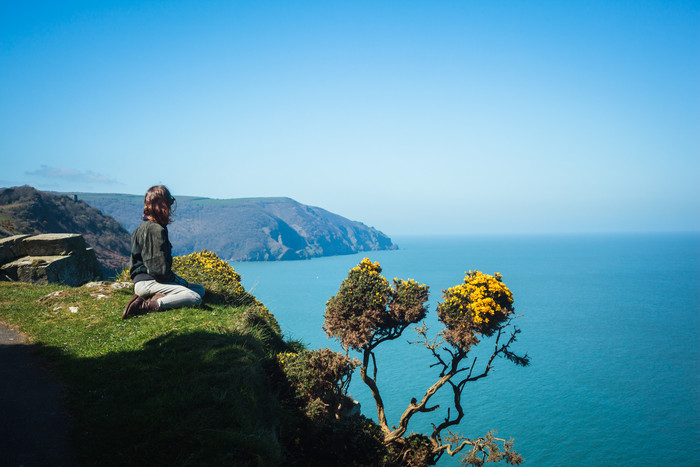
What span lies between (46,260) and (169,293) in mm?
8650

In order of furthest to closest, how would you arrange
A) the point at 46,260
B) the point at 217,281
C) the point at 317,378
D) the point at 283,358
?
1. the point at 46,260
2. the point at 217,281
3. the point at 283,358
4. the point at 317,378

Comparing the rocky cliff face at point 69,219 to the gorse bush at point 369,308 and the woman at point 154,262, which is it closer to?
the gorse bush at point 369,308

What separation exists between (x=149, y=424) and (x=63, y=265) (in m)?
12.8

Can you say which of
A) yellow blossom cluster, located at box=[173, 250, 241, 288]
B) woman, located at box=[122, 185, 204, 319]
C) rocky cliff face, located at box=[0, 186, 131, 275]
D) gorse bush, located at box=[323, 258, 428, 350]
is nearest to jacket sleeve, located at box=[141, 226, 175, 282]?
woman, located at box=[122, 185, 204, 319]

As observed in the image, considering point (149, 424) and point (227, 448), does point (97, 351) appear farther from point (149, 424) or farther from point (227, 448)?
point (227, 448)

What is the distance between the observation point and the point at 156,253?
26.2 feet

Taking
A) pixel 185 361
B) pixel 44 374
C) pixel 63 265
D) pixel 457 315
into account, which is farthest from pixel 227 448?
pixel 63 265

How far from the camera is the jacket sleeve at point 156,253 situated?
26.0 feet

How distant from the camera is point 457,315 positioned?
43.5ft

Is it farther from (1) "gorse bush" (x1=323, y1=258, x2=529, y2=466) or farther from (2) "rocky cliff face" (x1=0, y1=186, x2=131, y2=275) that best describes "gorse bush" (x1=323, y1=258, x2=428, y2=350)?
(2) "rocky cliff face" (x1=0, y1=186, x2=131, y2=275)

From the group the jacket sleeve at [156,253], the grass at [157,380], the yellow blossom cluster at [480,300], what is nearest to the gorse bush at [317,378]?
the grass at [157,380]

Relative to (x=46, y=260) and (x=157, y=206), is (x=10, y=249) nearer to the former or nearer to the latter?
(x=46, y=260)

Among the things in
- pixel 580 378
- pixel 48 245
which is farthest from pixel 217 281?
pixel 580 378

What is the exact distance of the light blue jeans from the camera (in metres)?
8.35
